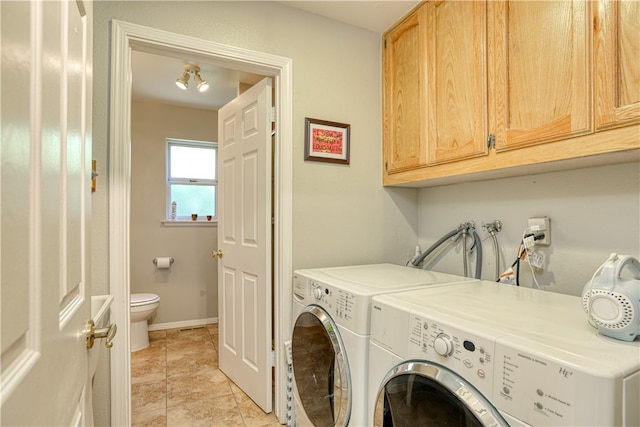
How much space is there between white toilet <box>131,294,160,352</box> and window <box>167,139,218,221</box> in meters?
0.98

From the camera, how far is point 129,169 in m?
Answer: 1.51

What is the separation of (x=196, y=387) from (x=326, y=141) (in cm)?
190

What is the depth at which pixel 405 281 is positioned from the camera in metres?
1.44

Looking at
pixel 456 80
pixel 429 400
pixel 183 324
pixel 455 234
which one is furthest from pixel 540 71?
pixel 183 324

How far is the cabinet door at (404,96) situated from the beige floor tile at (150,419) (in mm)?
2022

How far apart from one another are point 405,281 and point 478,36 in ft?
3.75

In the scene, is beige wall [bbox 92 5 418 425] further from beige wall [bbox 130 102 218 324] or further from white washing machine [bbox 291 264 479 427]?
beige wall [bbox 130 102 218 324]

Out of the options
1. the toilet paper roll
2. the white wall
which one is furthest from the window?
the white wall

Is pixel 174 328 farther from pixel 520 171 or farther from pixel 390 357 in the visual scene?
pixel 520 171

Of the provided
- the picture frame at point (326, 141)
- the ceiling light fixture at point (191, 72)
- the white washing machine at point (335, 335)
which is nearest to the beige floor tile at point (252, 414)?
the white washing machine at point (335, 335)

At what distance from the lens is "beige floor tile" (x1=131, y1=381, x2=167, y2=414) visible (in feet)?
6.46

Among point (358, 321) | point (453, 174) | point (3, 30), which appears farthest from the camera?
point (453, 174)

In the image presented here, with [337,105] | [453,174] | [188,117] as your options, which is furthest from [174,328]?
[453,174]

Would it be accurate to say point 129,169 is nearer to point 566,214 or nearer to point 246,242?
point 246,242
